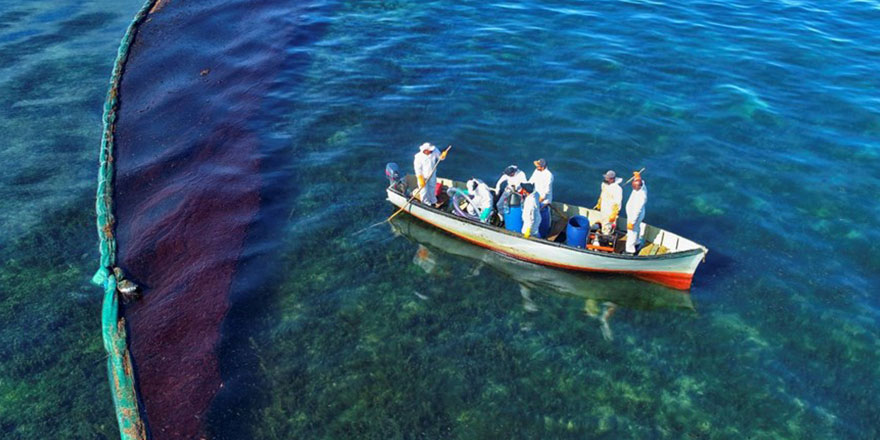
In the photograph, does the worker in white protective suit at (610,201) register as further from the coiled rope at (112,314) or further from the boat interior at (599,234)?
the coiled rope at (112,314)

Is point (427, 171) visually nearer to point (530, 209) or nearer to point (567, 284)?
point (530, 209)

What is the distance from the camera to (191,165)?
24938 mm

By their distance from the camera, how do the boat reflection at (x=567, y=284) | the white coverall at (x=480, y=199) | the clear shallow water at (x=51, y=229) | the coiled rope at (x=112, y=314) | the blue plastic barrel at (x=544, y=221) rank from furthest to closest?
1. the white coverall at (x=480, y=199)
2. the blue plastic barrel at (x=544, y=221)
3. the boat reflection at (x=567, y=284)
4. the clear shallow water at (x=51, y=229)
5. the coiled rope at (x=112, y=314)

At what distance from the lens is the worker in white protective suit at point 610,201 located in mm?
18516

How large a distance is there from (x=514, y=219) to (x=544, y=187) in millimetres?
1463

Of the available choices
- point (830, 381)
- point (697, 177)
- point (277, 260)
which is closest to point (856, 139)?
point (697, 177)

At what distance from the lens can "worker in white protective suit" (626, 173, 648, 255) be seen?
17.8m

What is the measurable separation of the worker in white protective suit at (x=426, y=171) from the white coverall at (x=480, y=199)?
1596 mm

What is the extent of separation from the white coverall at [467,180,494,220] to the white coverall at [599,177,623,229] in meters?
3.76

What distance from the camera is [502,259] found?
67.8 feet

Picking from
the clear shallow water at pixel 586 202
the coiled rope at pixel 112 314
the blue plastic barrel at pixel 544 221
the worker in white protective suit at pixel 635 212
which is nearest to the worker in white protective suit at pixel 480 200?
the blue plastic barrel at pixel 544 221

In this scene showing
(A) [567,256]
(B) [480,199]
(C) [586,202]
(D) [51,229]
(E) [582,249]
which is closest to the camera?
(E) [582,249]

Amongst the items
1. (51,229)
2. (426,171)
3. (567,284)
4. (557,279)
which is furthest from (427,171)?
(51,229)

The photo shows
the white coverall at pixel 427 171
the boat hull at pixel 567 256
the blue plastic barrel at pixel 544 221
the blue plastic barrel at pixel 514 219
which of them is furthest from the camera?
the white coverall at pixel 427 171
